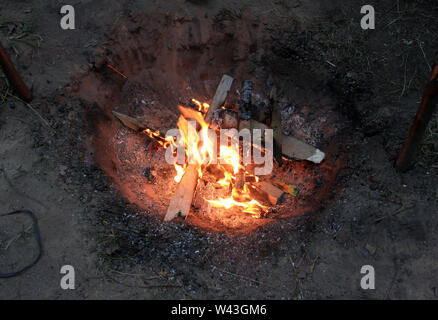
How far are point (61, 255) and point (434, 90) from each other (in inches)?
139

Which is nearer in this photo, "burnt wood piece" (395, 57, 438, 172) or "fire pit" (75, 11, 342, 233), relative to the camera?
"burnt wood piece" (395, 57, 438, 172)

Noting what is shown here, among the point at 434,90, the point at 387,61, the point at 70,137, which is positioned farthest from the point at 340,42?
the point at 70,137

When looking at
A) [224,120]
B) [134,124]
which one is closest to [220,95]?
[224,120]

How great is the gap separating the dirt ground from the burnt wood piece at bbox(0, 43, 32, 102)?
106mm

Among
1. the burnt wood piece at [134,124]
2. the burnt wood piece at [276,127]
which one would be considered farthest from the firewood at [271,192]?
the burnt wood piece at [134,124]

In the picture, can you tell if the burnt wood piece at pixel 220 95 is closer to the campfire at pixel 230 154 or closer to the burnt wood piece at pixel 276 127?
the campfire at pixel 230 154

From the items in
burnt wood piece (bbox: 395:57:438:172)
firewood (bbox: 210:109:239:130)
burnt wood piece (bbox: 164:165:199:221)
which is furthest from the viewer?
firewood (bbox: 210:109:239:130)

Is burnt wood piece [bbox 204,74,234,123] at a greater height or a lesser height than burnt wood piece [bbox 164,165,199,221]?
greater

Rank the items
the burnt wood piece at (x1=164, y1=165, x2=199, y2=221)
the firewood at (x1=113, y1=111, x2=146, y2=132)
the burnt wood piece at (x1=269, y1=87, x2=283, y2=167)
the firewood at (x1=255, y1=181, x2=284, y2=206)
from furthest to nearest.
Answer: the firewood at (x1=113, y1=111, x2=146, y2=132) → the burnt wood piece at (x1=269, y1=87, x2=283, y2=167) → the firewood at (x1=255, y1=181, x2=284, y2=206) → the burnt wood piece at (x1=164, y1=165, x2=199, y2=221)

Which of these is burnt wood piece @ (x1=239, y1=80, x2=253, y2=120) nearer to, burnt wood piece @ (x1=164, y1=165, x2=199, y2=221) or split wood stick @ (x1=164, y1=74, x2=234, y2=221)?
split wood stick @ (x1=164, y1=74, x2=234, y2=221)

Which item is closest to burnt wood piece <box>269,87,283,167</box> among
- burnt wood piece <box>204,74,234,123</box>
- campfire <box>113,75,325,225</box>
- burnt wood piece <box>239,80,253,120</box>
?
campfire <box>113,75,325,225</box>

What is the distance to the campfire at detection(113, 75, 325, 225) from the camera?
417 centimetres

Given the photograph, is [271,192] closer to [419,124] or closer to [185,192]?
[185,192]

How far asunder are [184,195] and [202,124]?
1.03 metres
